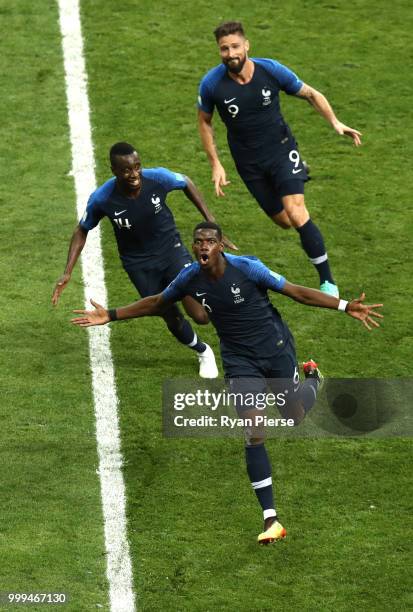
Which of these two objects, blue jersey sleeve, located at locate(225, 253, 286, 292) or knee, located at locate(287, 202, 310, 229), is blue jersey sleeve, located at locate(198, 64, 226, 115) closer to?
knee, located at locate(287, 202, 310, 229)

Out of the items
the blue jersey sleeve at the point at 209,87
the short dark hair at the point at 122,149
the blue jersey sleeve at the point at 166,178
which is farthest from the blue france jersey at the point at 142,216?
the blue jersey sleeve at the point at 209,87

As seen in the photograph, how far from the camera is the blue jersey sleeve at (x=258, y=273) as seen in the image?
1134 centimetres

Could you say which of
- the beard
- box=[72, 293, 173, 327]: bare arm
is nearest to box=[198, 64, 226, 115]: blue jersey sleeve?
the beard

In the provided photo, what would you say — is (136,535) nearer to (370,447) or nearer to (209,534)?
(209,534)

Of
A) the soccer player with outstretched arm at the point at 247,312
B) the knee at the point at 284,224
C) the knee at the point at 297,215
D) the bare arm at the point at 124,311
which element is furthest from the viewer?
the knee at the point at 284,224

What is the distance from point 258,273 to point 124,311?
1101mm

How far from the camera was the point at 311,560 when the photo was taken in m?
11.3

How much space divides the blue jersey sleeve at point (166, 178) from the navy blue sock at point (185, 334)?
113 centimetres

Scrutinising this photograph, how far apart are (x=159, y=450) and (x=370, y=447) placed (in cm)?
166

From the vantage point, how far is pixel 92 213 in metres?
12.9

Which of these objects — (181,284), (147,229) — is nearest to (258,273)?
(181,284)

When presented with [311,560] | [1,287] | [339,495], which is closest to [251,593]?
[311,560]

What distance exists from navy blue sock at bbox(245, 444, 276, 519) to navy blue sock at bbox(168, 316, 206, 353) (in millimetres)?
2201

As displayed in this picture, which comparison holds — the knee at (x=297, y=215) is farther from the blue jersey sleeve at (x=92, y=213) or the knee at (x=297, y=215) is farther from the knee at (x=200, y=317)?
the blue jersey sleeve at (x=92, y=213)
